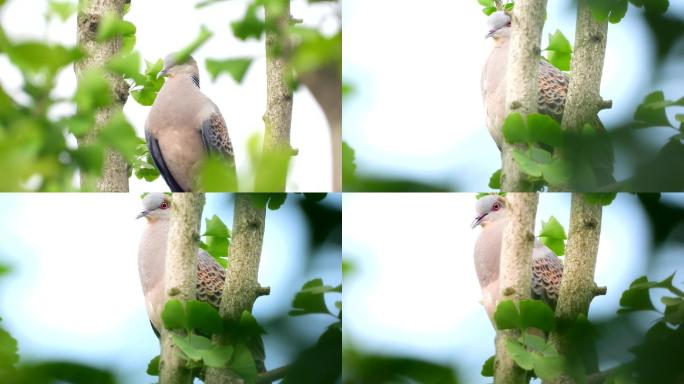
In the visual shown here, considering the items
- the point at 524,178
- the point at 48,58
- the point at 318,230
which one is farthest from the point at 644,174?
the point at 48,58

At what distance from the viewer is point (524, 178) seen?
164 cm

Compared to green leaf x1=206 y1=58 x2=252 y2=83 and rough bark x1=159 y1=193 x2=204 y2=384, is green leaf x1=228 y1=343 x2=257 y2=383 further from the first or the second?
green leaf x1=206 y1=58 x2=252 y2=83

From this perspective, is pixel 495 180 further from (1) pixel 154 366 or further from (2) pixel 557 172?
(1) pixel 154 366

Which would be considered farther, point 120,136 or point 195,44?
point 195,44

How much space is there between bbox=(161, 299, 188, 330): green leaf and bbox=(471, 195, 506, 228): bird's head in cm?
59

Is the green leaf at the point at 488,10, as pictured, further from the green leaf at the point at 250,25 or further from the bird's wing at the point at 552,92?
the green leaf at the point at 250,25

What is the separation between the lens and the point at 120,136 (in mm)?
1350

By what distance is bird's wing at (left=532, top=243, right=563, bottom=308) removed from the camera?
1630mm

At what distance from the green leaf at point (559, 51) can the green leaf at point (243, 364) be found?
0.81m

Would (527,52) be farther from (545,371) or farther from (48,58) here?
(48,58)

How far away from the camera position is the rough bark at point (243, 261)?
1.64 meters

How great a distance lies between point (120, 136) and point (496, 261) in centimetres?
A: 74

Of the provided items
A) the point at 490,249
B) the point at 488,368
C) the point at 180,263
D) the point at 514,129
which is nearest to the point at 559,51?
the point at 514,129

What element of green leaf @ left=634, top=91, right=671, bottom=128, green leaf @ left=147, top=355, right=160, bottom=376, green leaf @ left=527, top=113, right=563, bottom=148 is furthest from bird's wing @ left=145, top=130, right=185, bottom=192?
green leaf @ left=634, top=91, right=671, bottom=128
